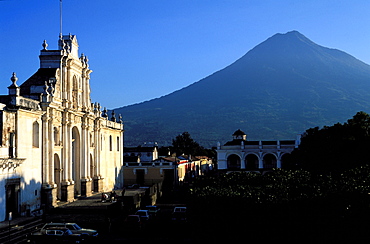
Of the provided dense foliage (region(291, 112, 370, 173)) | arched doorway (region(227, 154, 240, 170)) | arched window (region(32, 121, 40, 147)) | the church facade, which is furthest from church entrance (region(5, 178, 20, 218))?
arched doorway (region(227, 154, 240, 170))

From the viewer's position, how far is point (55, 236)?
82.1 ft

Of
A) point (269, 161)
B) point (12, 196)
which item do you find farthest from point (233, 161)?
point (12, 196)

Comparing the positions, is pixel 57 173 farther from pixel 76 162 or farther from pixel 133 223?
pixel 133 223

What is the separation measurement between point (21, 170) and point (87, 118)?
49.4 feet

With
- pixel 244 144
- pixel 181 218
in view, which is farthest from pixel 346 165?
pixel 244 144

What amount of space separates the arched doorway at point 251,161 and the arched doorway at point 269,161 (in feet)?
4.22

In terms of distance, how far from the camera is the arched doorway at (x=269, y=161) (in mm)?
77262

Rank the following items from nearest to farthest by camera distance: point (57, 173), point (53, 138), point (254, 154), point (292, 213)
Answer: point (292, 213) → point (53, 138) → point (57, 173) → point (254, 154)

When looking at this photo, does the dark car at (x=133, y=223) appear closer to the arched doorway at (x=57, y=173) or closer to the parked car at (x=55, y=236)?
the parked car at (x=55, y=236)

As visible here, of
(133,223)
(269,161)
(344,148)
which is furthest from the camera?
(269,161)

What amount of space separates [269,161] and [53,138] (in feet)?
151

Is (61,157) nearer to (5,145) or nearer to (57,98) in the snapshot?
(57,98)

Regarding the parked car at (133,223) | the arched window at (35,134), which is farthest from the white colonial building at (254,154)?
the parked car at (133,223)

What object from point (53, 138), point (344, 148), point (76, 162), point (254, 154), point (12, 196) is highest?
point (53, 138)
